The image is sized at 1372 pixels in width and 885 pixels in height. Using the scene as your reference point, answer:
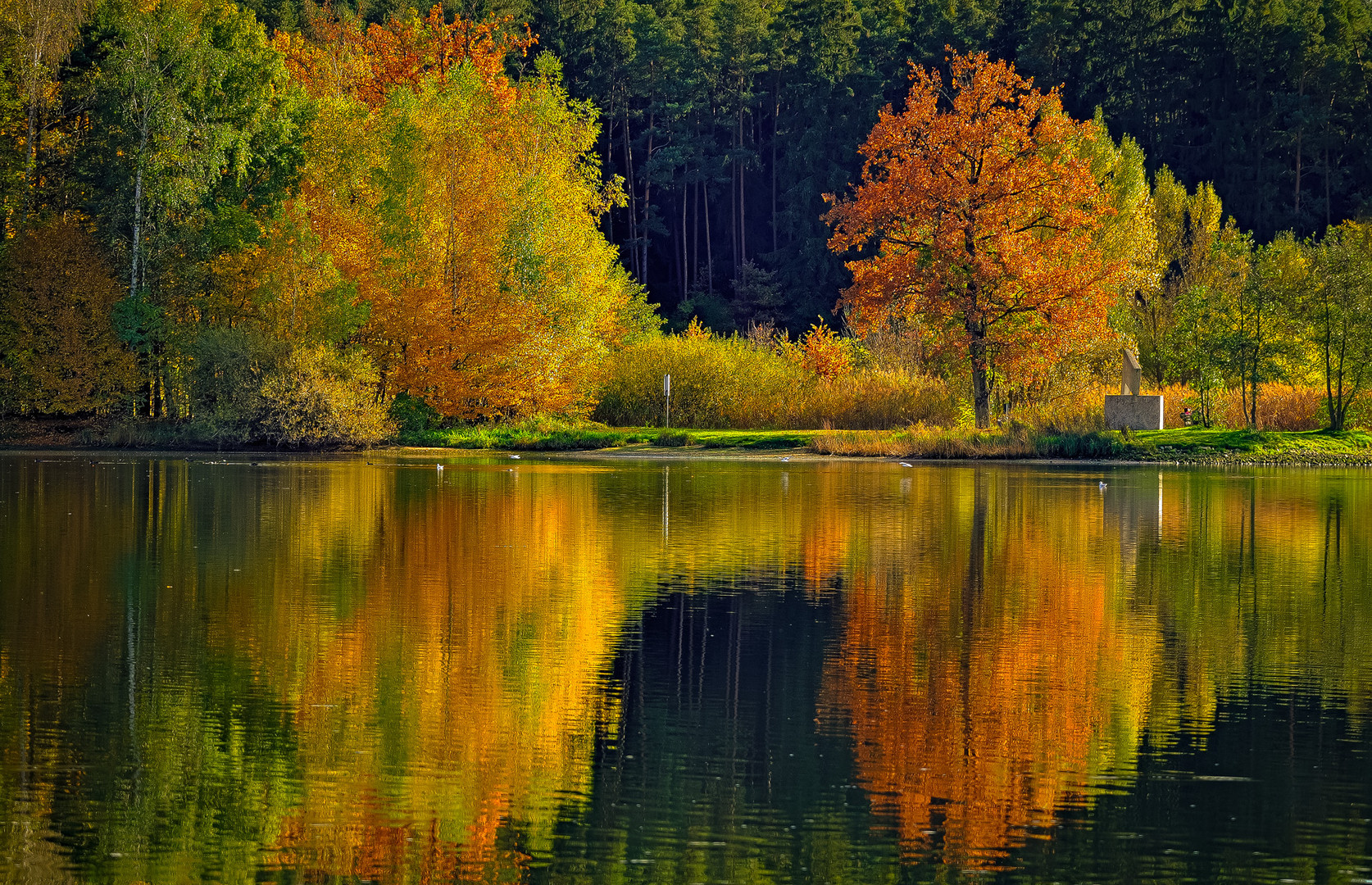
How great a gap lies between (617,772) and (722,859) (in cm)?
164

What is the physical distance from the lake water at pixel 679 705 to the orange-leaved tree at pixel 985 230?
906 inches

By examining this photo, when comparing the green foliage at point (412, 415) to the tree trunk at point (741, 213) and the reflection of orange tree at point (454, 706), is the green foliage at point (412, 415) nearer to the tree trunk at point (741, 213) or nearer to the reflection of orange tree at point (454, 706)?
the reflection of orange tree at point (454, 706)

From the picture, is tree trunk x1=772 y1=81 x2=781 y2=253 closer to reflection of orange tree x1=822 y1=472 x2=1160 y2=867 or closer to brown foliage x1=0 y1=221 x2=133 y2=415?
brown foliage x1=0 y1=221 x2=133 y2=415

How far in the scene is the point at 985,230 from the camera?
45062mm

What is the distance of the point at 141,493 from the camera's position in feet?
94.2

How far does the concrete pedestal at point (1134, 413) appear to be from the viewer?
4403cm

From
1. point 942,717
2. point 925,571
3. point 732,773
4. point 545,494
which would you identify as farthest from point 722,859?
point 545,494

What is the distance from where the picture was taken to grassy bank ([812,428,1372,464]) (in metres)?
41.8

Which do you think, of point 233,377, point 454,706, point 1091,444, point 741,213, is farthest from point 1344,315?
point 741,213

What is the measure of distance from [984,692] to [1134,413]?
34606 millimetres

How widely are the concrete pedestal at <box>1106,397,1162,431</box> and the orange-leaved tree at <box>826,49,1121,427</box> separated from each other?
2.22 metres

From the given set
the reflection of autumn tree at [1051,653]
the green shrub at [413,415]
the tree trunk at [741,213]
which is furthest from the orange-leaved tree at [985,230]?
the tree trunk at [741,213]

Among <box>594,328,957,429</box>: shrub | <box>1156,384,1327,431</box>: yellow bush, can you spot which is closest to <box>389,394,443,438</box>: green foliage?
<box>594,328,957,429</box>: shrub

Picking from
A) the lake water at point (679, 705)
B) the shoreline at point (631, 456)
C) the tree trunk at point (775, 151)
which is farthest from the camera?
the tree trunk at point (775, 151)
